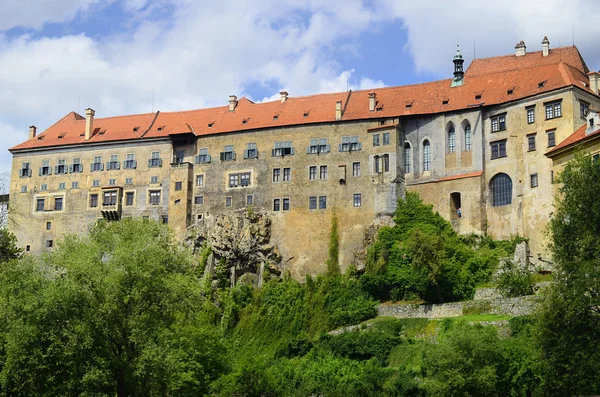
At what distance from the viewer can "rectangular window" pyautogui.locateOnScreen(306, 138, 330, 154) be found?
69.4m

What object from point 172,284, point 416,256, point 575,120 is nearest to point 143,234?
point 172,284

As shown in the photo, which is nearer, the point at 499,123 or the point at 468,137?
A: the point at 499,123

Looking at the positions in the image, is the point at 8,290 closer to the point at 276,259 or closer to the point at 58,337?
the point at 58,337

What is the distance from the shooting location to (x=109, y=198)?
74.7 metres

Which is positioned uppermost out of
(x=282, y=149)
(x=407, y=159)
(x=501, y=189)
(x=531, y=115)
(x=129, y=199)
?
(x=531, y=115)

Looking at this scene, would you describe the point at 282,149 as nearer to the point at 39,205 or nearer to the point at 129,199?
the point at 129,199

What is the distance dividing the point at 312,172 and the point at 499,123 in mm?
13505

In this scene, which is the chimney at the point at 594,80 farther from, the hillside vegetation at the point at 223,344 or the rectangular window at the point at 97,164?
the rectangular window at the point at 97,164

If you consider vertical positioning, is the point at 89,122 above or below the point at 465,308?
above

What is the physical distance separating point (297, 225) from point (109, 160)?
56.6ft

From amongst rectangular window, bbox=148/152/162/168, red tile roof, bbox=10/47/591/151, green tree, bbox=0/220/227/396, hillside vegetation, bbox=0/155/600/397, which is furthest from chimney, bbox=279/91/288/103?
green tree, bbox=0/220/227/396

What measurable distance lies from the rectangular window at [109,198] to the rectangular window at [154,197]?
9.35ft

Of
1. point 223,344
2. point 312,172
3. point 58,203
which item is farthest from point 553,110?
point 58,203

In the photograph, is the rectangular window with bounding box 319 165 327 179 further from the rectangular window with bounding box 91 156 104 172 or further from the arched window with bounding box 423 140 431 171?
the rectangular window with bounding box 91 156 104 172
